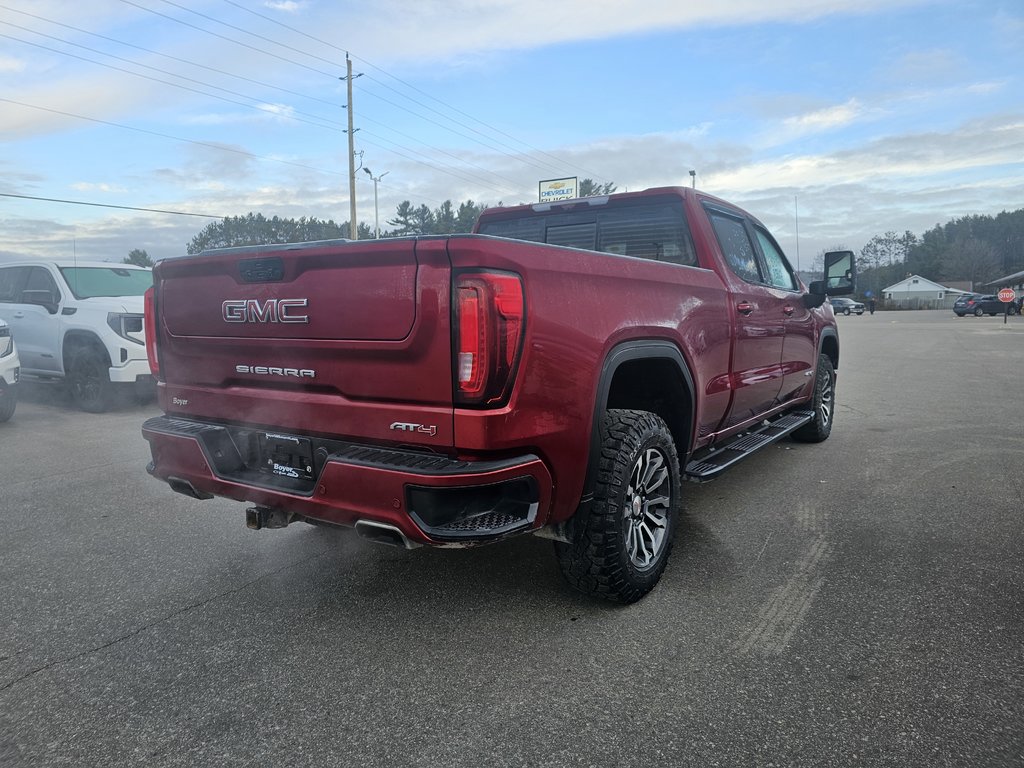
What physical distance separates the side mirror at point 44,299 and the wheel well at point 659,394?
26.4 feet

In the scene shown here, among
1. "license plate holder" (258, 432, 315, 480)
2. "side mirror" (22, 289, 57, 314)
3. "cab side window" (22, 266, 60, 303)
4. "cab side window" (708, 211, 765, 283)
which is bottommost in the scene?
"license plate holder" (258, 432, 315, 480)

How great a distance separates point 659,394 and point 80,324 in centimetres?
757

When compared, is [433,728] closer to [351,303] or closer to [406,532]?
[406,532]

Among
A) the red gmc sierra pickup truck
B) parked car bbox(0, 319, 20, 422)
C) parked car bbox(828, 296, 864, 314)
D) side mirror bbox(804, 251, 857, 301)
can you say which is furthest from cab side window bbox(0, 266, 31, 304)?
parked car bbox(828, 296, 864, 314)

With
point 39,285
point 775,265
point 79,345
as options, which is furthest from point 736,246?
point 39,285

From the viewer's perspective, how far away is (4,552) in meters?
3.92

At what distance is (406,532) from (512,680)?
664 millimetres

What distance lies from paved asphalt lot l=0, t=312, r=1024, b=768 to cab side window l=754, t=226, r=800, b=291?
1573mm

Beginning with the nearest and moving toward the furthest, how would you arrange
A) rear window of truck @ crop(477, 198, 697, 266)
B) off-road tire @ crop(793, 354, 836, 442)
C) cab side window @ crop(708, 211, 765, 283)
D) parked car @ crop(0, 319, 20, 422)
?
rear window of truck @ crop(477, 198, 697, 266) → cab side window @ crop(708, 211, 765, 283) → off-road tire @ crop(793, 354, 836, 442) → parked car @ crop(0, 319, 20, 422)

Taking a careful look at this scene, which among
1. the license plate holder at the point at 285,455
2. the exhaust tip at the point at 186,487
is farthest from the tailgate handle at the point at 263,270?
the exhaust tip at the point at 186,487

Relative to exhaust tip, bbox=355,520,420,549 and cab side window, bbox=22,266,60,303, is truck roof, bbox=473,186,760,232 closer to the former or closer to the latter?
exhaust tip, bbox=355,520,420,549

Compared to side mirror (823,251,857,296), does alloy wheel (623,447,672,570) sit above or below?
below

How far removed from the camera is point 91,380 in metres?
8.64

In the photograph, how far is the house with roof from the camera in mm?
89812
